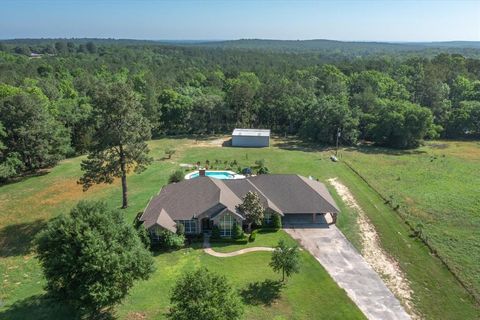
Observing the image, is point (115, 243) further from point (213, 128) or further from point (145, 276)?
point (213, 128)

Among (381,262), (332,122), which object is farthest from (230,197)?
(332,122)

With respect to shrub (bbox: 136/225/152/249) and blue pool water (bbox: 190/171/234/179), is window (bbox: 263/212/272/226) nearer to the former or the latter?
shrub (bbox: 136/225/152/249)

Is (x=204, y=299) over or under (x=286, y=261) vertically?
over

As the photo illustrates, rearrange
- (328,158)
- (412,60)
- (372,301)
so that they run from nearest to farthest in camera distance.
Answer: (372,301)
(328,158)
(412,60)

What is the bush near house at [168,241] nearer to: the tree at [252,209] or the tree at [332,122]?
the tree at [252,209]

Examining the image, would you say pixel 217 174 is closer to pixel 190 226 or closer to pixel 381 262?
pixel 190 226

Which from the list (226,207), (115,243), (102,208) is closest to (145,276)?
(115,243)
